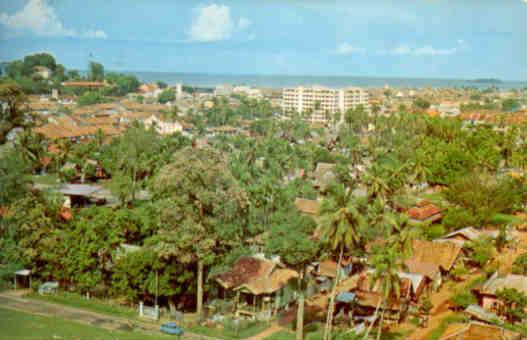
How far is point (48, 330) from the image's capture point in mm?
16078

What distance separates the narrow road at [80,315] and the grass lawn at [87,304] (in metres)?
0.26

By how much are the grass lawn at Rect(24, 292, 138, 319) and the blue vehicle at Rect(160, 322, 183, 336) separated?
1.57 meters

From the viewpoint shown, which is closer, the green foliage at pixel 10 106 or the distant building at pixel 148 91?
the green foliage at pixel 10 106

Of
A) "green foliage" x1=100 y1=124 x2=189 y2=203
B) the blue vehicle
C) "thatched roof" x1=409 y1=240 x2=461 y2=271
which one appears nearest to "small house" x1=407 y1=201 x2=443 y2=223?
"thatched roof" x1=409 y1=240 x2=461 y2=271

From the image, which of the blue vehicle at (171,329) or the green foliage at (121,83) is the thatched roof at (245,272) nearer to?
the blue vehicle at (171,329)

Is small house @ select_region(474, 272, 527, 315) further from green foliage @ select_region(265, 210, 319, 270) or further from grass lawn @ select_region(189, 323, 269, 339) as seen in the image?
grass lawn @ select_region(189, 323, 269, 339)

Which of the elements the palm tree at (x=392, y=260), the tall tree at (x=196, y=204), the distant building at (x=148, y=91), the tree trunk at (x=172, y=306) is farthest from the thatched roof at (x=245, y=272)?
the distant building at (x=148, y=91)

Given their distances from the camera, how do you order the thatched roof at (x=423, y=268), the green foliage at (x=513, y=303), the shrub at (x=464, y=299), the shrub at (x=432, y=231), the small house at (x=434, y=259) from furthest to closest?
the shrub at (x=432, y=231) < the small house at (x=434, y=259) < the thatched roof at (x=423, y=268) < the shrub at (x=464, y=299) < the green foliage at (x=513, y=303)

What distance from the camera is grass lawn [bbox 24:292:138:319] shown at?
62.4 feet

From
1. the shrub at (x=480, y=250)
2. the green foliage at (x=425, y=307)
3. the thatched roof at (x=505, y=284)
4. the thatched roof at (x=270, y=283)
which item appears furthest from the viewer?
the shrub at (x=480, y=250)

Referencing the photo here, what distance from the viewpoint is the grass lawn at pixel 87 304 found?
19.0 m

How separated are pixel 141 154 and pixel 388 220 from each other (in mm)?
21189

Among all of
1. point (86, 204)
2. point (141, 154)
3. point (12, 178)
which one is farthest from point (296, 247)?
point (141, 154)

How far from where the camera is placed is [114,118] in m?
69.1
